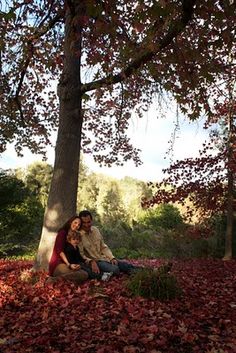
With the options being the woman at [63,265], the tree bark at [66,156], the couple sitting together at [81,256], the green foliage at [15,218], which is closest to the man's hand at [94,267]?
the couple sitting together at [81,256]

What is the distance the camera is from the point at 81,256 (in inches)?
287

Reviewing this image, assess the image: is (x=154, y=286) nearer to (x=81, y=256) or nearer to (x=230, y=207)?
(x=81, y=256)

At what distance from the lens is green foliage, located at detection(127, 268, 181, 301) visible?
605 centimetres

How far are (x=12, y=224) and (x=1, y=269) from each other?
716cm

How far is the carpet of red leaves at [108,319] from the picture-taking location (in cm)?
452

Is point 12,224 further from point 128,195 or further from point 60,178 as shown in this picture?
point 128,195

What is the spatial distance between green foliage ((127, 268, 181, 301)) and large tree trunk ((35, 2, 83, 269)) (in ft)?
7.81

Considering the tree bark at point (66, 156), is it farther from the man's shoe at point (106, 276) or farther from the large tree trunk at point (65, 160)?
the man's shoe at point (106, 276)

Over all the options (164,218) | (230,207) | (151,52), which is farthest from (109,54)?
(164,218)

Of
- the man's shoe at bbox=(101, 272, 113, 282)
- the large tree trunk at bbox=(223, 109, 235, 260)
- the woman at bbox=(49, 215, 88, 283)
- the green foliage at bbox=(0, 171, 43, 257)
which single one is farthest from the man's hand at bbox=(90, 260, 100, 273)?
the green foliage at bbox=(0, 171, 43, 257)

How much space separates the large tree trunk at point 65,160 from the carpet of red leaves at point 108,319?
1036 millimetres

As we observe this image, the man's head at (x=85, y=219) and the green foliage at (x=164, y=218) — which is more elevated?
the green foliage at (x=164, y=218)

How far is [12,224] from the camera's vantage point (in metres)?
15.8

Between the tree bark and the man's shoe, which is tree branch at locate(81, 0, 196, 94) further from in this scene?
the man's shoe
